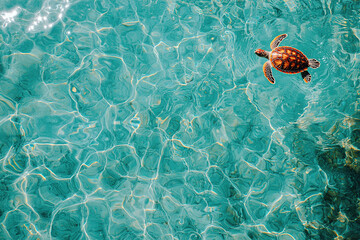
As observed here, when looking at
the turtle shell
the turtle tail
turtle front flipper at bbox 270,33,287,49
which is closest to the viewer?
the turtle shell

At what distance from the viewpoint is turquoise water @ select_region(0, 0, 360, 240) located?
14.1 ft

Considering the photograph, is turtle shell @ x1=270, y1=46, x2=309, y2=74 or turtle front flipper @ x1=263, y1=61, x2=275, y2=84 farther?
turtle front flipper @ x1=263, y1=61, x2=275, y2=84

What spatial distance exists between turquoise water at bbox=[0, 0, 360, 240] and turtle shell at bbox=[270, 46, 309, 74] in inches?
10.7

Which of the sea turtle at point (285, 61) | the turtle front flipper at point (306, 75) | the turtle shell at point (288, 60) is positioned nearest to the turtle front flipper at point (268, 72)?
the sea turtle at point (285, 61)

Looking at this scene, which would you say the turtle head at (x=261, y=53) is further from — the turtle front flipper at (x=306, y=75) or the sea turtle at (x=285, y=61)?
the turtle front flipper at (x=306, y=75)

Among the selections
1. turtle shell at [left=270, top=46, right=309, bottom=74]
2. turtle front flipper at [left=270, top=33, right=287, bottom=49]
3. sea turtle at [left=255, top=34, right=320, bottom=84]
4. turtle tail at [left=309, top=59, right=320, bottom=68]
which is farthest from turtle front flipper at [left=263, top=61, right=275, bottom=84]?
turtle tail at [left=309, top=59, right=320, bottom=68]

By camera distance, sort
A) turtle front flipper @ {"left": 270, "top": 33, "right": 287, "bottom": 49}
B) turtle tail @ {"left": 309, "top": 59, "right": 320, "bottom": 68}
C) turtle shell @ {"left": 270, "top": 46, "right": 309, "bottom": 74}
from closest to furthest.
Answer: turtle shell @ {"left": 270, "top": 46, "right": 309, "bottom": 74} < turtle tail @ {"left": 309, "top": 59, "right": 320, "bottom": 68} < turtle front flipper @ {"left": 270, "top": 33, "right": 287, "bottom": 49}

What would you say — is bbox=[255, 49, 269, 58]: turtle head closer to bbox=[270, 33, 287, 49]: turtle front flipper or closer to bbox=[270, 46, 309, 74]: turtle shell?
bbox=[270, 46, 309, 74]: turtle shell

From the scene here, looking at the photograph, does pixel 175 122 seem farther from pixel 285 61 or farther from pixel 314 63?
pixel 314 63

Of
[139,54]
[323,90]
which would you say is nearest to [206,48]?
[139,54]

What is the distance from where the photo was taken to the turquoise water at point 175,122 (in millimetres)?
4309

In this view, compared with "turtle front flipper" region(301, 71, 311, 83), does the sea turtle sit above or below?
above

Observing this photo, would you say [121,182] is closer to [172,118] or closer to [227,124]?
[172,118]

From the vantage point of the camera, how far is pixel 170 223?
14.1 feet
